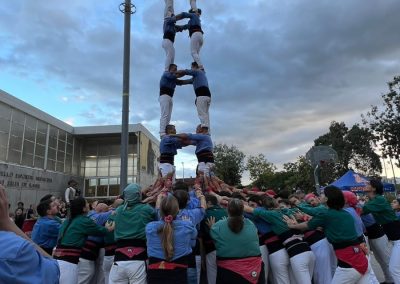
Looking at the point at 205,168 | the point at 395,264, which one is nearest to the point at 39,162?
the point at 205,168

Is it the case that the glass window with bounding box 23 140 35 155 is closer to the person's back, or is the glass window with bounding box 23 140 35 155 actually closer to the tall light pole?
the tall light pole

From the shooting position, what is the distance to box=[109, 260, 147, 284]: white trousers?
454 cm

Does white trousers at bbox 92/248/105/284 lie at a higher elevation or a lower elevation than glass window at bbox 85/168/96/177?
lower

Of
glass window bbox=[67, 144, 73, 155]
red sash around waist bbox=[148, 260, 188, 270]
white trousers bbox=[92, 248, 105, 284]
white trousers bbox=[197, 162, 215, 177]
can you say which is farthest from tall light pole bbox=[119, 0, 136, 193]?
glass window bbox=[67, 144, 73, 155]

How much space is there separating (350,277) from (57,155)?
2459 centimetres

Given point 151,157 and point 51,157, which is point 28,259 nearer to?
point 51,157

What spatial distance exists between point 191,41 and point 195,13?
87cm

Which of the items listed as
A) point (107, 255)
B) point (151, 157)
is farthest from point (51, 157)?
point (107, 255)

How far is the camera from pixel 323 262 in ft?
19.5

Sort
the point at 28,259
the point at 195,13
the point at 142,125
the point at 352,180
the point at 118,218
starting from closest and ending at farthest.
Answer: the point at 28,259
the point at 118,218
the point at 195,13
the point at 352,180
the point at 142,125

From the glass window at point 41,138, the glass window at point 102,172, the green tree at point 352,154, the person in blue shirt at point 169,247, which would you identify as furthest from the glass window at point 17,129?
the green tree at point 352,154

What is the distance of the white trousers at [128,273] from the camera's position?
454 centimetres

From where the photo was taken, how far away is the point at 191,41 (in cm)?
995

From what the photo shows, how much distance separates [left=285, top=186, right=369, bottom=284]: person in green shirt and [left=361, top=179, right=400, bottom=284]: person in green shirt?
74.3 inches
